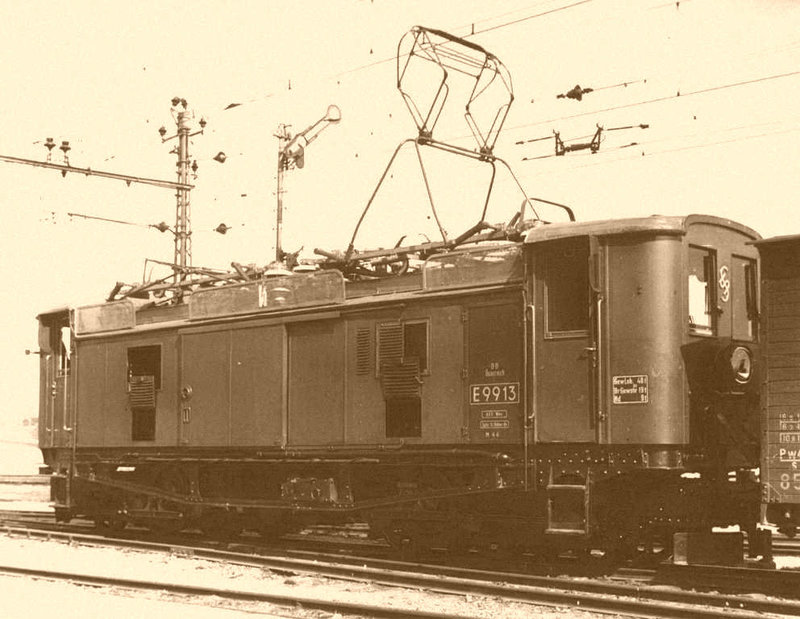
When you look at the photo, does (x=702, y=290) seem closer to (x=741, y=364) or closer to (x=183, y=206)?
(x=741, y=364)

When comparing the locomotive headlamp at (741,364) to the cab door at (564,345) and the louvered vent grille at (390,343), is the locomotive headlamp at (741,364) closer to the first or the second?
the cab door at (564,345)

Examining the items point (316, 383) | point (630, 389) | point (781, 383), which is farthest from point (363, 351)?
point (781, 383)

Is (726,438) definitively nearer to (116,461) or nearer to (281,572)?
(281,572)

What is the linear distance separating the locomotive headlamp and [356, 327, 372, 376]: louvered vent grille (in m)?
4.40

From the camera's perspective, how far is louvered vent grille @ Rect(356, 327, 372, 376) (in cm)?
1384

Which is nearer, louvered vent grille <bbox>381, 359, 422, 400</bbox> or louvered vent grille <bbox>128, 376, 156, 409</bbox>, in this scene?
louvered vent grille <bbox>381, 359, 422, 400</bbox>

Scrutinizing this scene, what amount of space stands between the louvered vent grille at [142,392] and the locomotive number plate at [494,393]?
6.00 metres

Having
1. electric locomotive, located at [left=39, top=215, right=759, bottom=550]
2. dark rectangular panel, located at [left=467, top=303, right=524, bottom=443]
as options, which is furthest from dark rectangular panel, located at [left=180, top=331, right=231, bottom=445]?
dark rectangular panel, located at [left=467, top=303, right=524, bottom=443]

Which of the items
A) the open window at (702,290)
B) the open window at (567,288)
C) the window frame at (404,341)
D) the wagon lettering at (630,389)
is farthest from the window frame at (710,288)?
the window frame at (404,341)

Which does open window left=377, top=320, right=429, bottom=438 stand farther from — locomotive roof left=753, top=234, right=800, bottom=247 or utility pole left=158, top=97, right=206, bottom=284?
utility pole left=158, top=97, right=206, bottom=284

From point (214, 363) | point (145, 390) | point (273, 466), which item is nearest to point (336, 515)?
point (273, 466)

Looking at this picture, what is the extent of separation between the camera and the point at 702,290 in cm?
1208

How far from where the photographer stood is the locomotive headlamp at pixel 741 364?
11.6 meters

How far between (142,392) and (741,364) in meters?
9.02
